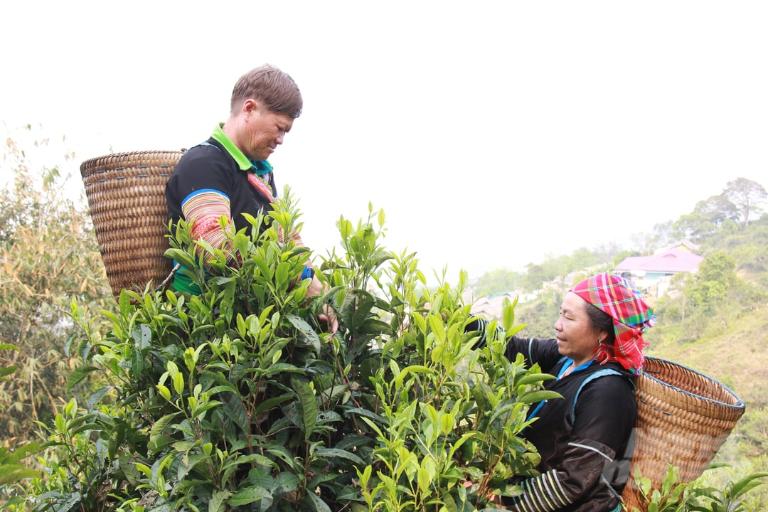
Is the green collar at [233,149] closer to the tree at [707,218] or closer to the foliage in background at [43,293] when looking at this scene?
the foliage in background at [43,293]

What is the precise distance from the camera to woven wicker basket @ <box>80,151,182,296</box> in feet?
Answer: 7.04

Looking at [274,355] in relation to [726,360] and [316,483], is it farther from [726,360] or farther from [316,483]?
[726,360]

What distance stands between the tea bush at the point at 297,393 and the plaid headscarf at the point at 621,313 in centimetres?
59

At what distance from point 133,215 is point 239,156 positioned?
0.37m

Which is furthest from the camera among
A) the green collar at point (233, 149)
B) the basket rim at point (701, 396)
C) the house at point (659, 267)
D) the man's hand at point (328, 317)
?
the house at point (659, 267)

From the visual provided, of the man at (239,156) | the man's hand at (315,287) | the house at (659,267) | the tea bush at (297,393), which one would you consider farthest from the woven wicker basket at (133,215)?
the house at (659,267)

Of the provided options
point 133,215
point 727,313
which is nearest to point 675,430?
point 133,215

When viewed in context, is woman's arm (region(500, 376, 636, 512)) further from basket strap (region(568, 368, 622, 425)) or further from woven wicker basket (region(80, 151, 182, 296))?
woven wicker basket (region(80, 151, 182, 296))

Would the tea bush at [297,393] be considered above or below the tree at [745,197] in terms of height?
above

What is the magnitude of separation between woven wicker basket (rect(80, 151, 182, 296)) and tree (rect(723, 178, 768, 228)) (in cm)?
1593

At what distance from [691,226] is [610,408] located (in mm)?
15373

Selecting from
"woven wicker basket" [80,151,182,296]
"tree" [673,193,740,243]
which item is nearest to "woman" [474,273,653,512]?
"woven wicker basket" [80,151,182,296]

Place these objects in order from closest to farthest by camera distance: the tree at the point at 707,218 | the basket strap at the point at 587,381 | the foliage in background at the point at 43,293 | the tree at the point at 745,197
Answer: the basket strap at the point at 587,381 → the foliage in background at the point at 43,293 → the tree at the point at 745,197 → the tree at the point at 707,218

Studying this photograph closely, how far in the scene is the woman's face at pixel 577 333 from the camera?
2.26 m
